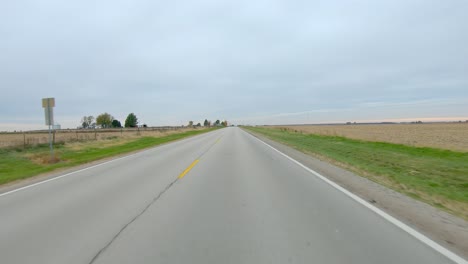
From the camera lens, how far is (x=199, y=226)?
4.66 metres

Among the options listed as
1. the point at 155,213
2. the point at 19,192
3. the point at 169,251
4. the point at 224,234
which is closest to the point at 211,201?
the point at 155,213

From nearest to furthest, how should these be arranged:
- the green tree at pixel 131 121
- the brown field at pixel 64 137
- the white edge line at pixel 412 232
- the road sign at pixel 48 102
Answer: the white edge line at pixel 412 232
the road sign at pixel 48 102
the brown field at pixel 64 137
the green tree at pixel 131 121

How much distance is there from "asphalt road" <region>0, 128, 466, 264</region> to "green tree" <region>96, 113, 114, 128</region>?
16727 cm

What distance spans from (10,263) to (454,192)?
31.0ft

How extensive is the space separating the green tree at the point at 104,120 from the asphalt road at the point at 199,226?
549 ft

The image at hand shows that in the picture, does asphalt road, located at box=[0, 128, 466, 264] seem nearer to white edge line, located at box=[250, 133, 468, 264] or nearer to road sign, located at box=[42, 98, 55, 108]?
white edge line, located at box=[250, 133, 468, 264]

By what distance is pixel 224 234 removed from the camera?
433cm

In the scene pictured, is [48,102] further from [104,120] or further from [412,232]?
[104,120]

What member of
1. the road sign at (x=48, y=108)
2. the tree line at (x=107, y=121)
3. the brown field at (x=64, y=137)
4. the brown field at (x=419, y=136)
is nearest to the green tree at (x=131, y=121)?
the tree line at (x=107, y=121)

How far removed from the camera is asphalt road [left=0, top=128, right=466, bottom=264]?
12.0ft

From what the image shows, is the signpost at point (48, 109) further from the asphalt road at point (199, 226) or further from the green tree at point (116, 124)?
the green tree at point (116, 124)

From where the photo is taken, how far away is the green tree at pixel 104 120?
162 meters

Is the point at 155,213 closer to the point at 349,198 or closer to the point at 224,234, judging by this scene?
the point at 224,234

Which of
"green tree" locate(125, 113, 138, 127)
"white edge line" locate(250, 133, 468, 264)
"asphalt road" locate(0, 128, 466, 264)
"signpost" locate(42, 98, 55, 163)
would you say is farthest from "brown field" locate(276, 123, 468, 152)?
"green tree" locate(125, 113, 138, 127)
